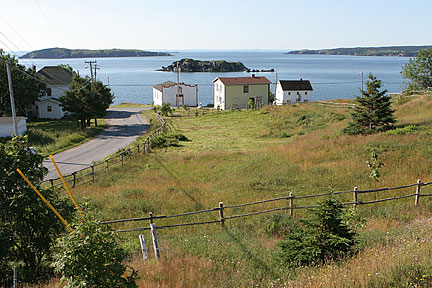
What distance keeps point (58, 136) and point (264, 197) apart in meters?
29.9

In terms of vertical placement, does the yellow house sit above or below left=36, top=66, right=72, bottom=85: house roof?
below

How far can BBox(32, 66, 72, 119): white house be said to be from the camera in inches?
2184

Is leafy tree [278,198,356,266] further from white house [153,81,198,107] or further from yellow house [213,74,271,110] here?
white house [153,81,198,107]

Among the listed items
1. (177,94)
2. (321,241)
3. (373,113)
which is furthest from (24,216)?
(177,94)

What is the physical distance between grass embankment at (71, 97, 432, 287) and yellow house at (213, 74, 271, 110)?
28200mm

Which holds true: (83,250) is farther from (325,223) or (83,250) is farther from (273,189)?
(273,189)

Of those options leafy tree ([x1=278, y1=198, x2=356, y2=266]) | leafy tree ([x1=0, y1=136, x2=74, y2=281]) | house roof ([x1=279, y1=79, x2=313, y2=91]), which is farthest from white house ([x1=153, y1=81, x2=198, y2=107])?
leafy tree ([x1=278, y1=198, x2=356, y2=266])

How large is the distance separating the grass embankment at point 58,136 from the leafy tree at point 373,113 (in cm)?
2393

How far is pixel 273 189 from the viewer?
1733 centimetres

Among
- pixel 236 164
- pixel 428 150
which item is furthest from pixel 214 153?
pixel 428 150

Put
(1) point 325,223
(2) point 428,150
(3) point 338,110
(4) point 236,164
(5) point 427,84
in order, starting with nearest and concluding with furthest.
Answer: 1. (1) point 325,223
2. (2) point 428,150
3. (4) point 236,164
4. (3) point 338,110
5. (5) point 427,84

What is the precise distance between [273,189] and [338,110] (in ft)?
104

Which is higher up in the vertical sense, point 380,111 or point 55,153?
point 380,111

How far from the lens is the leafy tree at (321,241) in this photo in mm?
8266
